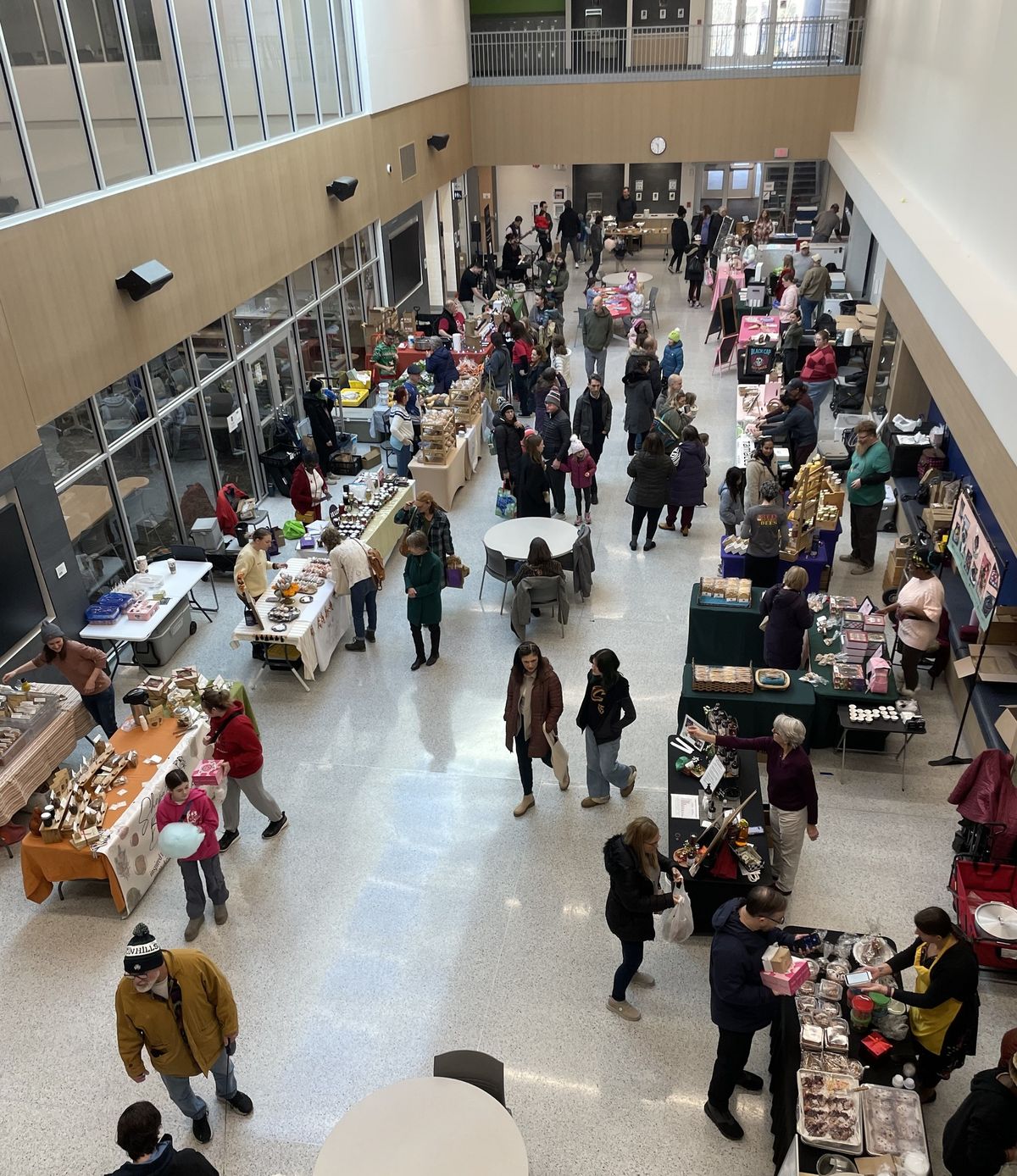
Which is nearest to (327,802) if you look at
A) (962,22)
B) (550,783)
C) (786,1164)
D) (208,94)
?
(550,783)

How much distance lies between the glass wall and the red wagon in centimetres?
915

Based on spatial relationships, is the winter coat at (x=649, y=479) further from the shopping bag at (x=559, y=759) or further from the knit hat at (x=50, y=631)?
the knit hat at (x=50, y=631)

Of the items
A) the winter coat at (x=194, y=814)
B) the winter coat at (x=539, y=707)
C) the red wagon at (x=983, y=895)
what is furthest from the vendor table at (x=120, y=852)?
the red wagon at (x=983, y=895)

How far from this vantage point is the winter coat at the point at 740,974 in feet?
15.6

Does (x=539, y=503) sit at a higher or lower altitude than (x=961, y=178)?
lower

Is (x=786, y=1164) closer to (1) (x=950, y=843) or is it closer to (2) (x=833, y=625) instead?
(1) (x=950, y=843)

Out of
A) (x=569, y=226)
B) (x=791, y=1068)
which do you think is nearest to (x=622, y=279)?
(x=569, y=226)

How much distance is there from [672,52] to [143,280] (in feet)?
70.4

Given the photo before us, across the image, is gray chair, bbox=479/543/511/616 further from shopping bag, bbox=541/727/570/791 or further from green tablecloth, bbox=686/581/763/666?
shopping bag, bbox=541/727/570/791

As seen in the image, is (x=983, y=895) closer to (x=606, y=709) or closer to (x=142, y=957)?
(x=606, y=709)

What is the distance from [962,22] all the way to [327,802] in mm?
10938

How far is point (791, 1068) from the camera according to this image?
488cm

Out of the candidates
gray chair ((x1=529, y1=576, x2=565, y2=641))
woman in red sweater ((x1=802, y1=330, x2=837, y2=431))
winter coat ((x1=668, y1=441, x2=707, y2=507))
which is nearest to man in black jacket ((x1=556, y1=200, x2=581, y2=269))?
woman in red sweater ((x1=802, y1=330, x2=837, y2=431))

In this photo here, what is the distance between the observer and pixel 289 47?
1327 cm
